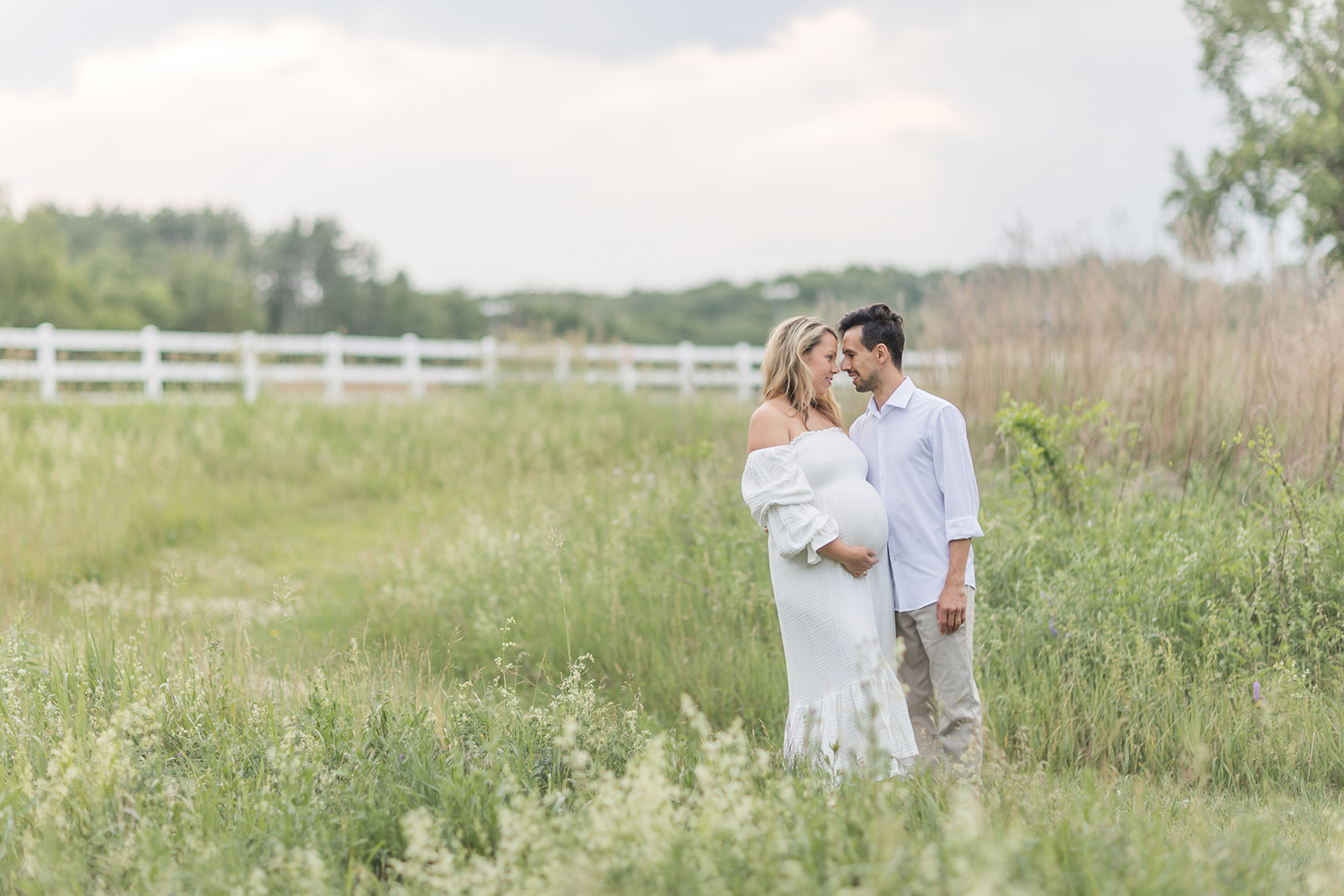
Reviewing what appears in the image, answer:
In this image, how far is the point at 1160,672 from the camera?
4.55m

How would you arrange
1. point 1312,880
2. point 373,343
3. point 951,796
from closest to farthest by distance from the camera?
point 1312,880
point 951,796
point 373,343

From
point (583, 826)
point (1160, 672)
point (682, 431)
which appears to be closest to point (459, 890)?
point (583, 826)

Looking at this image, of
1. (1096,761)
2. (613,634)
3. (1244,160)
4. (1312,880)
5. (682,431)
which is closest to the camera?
(1312,880)

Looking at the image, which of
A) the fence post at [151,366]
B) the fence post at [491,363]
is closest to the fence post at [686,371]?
the fence post at [491,363]

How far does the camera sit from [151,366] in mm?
13938

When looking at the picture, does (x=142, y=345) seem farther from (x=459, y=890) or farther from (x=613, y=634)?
(x=459, y=890)

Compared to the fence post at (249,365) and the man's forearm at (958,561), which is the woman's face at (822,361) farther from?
the fence post at (249,365)

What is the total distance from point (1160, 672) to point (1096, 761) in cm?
60

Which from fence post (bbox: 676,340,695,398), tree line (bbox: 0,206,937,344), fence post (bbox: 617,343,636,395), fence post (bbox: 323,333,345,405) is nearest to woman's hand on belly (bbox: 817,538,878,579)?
fence post (bbox: 676,340,695,398)

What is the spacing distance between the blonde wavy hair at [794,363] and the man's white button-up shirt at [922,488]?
0.35m

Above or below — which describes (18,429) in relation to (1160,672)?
above

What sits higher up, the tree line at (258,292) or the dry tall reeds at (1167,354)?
the tree line at (258,292)

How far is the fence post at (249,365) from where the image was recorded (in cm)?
1327

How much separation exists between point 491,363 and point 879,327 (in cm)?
1173
